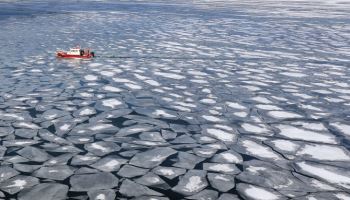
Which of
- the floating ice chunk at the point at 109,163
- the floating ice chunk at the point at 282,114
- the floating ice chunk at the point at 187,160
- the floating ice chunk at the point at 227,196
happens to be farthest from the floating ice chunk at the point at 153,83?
the floating ice chunk at the point at 227,196

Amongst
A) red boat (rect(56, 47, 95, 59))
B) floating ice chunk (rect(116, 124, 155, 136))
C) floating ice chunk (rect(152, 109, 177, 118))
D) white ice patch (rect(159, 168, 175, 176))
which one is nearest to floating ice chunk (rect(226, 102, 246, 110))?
floating ice chunk (rect(152, 109, 177, 118))

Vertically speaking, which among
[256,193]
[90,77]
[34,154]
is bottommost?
[90,77]

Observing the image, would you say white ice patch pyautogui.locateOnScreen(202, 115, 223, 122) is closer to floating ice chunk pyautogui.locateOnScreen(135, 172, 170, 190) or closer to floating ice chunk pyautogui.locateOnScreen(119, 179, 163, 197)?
floating ice chunk pyautogui.locateOnScreen(135, 172, 170, 190)

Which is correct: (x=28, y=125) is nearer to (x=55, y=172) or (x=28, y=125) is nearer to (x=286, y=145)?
(x=55, y=172)

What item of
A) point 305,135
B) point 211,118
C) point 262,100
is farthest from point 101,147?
point 262,100

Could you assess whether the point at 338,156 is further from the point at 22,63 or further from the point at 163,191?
the point at 22,63

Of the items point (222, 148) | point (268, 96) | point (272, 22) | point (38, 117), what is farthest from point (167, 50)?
point (272, 22)
